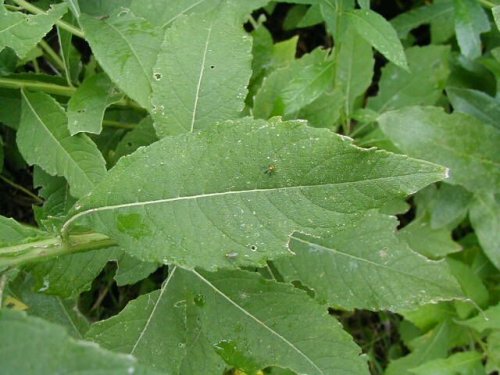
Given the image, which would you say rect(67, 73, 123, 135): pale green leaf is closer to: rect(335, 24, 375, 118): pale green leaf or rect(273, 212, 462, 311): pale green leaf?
rect(273, 212, 462, 311): pale green leaf

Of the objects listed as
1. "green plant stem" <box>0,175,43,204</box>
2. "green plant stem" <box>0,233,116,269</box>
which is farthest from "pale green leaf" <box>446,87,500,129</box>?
"green plant stem" <box>0,175,43,204</box>

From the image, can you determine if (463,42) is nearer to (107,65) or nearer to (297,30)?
(297,30)

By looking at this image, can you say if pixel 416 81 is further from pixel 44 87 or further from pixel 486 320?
pixel 44 87

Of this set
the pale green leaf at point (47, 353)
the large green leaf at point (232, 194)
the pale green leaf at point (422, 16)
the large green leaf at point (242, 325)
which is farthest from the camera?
the pale green leaf at point (422, 16)

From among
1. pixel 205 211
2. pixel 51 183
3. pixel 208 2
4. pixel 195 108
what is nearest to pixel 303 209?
pixel 205 211

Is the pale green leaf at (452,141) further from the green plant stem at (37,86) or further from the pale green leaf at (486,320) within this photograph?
the green plant stem at (37,86)

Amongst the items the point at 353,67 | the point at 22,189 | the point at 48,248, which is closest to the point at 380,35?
the point at 353,67

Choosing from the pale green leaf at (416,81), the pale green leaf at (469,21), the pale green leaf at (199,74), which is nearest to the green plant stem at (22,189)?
the pale green leaf at (199,74)
